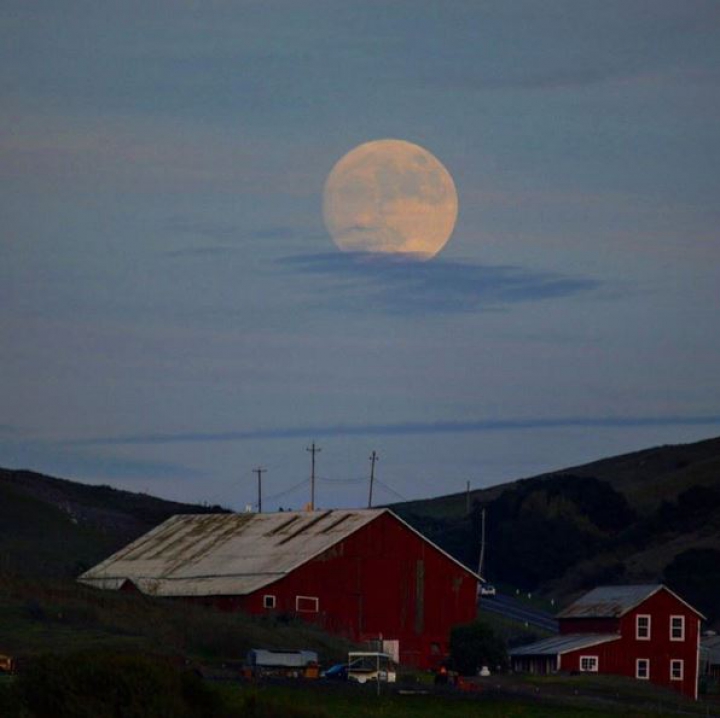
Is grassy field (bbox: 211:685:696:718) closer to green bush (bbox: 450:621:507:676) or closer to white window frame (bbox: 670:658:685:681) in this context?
green bush (bbox: 450:621:507:676)

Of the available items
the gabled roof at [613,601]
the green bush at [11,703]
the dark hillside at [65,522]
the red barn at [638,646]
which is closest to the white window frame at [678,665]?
the red barn at [638,646]

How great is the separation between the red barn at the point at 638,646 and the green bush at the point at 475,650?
7570 millimetres

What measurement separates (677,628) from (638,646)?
81.7 inches

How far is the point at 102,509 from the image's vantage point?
143 m

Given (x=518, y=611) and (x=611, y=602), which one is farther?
(x=518, y=611)

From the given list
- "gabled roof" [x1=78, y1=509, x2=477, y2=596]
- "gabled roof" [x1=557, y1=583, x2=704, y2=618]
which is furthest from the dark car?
"gabled roof" [x1=557, y1=583, x2=704, y2=618]

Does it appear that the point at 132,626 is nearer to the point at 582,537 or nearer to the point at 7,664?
the point at 7,664

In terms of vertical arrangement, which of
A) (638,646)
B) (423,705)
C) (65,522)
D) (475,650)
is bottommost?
(423,705)

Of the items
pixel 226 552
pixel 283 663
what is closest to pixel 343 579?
pixel 226 552

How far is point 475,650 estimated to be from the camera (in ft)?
264

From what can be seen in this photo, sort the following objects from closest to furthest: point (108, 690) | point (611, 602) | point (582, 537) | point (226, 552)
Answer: point (108, 690), point (226, 552), point (611, 602), point (582, 537)

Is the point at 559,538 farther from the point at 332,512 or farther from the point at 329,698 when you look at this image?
the point at 329,698

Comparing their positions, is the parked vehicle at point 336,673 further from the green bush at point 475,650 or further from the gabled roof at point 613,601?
the gabled roof at point 613,601

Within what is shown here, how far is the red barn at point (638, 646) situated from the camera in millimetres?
88562
